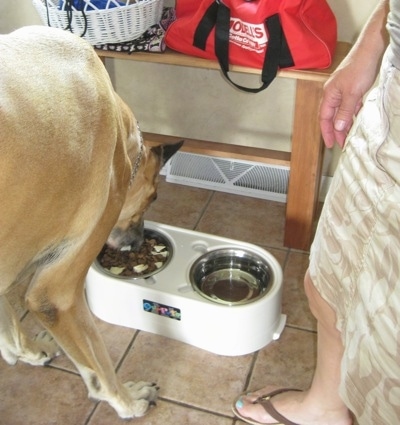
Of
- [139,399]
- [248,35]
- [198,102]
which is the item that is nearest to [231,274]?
[139,399]

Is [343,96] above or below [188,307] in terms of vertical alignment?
above

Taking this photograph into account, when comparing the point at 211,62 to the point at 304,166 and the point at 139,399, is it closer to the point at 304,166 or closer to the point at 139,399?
the point at 304,166

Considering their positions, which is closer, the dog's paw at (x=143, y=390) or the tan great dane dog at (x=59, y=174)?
the tan great dane dog at (x=59, y=174)

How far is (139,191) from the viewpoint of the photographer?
1.49m

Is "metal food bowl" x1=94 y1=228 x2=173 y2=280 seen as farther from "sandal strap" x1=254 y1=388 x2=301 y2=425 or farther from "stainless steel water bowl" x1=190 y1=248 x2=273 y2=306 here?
"sandal strap" x1=254 y1=388 x2=301 y2=425

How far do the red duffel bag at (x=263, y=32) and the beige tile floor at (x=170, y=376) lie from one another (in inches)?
28.4

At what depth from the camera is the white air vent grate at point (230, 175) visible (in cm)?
219

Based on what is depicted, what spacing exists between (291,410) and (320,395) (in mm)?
112

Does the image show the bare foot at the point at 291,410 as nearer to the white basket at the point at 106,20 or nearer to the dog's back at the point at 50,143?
the dog's back at the point at 50,143

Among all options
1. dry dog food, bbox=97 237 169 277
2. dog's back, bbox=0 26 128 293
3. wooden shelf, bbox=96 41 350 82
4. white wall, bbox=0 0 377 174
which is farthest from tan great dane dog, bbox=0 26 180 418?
white wall, bbox=0 0 377 174

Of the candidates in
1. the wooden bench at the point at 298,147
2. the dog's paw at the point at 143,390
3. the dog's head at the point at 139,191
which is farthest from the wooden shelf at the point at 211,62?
the dog's paw at the point at 143,390

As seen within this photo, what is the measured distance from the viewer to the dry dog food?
1629 millimetres

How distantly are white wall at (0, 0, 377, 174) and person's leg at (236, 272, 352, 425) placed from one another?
42.1 inches

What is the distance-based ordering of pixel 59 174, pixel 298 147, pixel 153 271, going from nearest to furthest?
pixel 59 174 → pixel 153 271 → pixel 298 147
